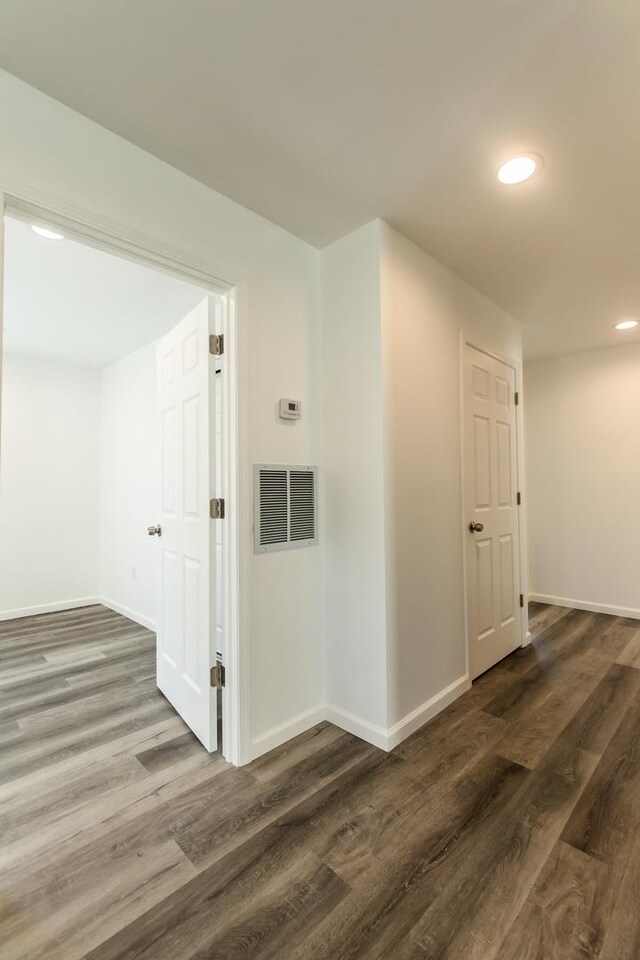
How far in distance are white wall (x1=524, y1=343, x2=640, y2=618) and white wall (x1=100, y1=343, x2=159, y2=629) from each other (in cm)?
377

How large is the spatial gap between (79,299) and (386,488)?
2.55 meters

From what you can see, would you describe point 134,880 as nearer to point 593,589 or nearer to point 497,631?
point 497,631

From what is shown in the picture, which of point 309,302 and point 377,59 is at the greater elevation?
point 377,59

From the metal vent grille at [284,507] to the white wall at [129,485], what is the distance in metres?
1.91

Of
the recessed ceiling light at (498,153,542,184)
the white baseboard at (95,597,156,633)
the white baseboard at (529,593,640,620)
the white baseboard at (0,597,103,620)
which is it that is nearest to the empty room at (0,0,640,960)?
the recessed ceiling light at (498,153,542,184)

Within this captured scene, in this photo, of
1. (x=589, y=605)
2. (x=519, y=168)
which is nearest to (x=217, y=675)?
(x=519, y=168)

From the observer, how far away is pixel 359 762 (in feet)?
6.20

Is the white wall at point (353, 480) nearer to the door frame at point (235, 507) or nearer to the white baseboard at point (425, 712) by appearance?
the white baseboard at point (425, 712)

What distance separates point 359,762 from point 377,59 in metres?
2.57

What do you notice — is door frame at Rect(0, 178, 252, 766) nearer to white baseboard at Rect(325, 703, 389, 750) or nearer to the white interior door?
white baseboard at Rect(325, 703, 389, 750)

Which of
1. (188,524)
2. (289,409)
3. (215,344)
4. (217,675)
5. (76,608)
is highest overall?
(215,344)

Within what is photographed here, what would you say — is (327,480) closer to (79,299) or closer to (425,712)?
(425,712)

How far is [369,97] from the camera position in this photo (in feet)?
4.65

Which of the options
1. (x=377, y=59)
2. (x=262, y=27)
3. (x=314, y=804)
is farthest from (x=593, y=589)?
(x=262, y=27)
